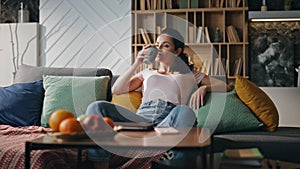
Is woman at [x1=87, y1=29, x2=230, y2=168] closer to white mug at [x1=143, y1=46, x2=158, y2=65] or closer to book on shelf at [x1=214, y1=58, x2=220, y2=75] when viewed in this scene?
white mug at [x1=143, y1=46, x2=158, y2=65]

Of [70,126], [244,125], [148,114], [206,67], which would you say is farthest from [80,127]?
[206,67]

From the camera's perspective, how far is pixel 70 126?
202cm

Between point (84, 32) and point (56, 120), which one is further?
point (84, 32)

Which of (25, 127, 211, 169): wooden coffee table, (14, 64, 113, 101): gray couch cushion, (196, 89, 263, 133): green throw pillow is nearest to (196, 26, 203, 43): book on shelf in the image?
(14, 64, 113, 101): gray couch cushion

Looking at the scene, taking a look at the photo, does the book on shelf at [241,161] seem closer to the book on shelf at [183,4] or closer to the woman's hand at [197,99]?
the woman's hand at [197,99]

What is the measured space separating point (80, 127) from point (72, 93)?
1.42m

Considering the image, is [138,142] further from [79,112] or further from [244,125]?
[79,112]

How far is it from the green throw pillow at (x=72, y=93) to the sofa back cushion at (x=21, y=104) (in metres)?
0.06

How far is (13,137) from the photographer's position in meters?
2.86

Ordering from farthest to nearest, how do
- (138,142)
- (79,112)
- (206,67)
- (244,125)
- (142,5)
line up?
(142,5) → (206,67) → (79,112) → (244,125) → (138,142)

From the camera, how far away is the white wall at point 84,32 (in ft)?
17.3

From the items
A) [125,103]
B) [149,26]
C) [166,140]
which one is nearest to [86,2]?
[149,26]

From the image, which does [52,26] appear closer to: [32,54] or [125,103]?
[32,54]

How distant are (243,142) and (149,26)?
8.20 ft
